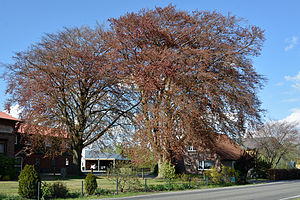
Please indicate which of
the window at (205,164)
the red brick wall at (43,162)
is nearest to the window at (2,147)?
the red brick wall at (43,162)

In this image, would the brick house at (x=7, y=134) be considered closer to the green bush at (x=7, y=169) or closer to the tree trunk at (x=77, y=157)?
the green bush at (x=7, y=169)

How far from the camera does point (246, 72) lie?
28.8 meters

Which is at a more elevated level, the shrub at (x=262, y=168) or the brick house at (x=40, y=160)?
the brick house at (x=40, y=160)

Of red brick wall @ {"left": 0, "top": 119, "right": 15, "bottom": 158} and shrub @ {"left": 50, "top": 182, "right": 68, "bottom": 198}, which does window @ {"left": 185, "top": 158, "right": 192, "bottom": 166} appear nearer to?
red brick wall @ {"left": 0, "top": 119, "right": 15, "bottom": 158}

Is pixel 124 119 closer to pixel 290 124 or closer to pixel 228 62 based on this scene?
pixel 228 62

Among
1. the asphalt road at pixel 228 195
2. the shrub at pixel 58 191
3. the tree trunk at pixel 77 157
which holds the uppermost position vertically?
the tree trunk at pixel 77 157

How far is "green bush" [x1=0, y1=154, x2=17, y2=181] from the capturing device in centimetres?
3047

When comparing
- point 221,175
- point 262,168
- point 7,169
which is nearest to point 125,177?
point 221,175

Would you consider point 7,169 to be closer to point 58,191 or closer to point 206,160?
point 58,191

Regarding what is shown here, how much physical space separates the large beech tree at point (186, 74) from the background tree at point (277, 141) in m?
20.0

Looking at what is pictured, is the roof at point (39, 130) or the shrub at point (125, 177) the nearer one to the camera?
the shrub at point (125, 177)

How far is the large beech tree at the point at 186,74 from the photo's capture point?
26.6 metres

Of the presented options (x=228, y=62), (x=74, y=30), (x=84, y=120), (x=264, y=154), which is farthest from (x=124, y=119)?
(x=264, y=154)

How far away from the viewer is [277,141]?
4778 cm
